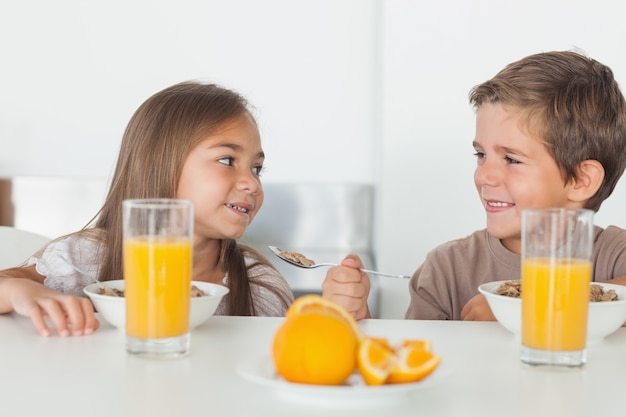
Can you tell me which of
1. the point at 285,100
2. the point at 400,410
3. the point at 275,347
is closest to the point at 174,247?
the point at 275,347

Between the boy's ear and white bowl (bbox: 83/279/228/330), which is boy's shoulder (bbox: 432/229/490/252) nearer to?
the boy's ear

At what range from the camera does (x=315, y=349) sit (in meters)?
0.77

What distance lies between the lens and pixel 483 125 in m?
1.61

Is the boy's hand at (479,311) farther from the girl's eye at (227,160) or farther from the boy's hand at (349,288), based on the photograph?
the girl's eye at (227,160)

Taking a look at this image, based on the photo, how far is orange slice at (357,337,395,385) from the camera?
2.54 feet

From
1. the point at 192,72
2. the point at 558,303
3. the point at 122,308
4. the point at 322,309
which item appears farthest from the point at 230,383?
the point at 192,72

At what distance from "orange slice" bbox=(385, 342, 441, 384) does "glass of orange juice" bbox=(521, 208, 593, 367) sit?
0.54 ft

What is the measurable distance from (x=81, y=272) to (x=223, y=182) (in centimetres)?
30

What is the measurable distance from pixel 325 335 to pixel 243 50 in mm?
1926

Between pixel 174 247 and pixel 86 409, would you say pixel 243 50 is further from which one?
pixel 86 409

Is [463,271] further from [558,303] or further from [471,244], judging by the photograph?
[558,303]

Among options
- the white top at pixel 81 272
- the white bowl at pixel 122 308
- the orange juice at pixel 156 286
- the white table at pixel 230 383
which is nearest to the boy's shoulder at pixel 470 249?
the white top at pixel 81 272

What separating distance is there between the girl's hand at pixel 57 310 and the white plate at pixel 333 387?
0.98ft

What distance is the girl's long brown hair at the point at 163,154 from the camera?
163cm
